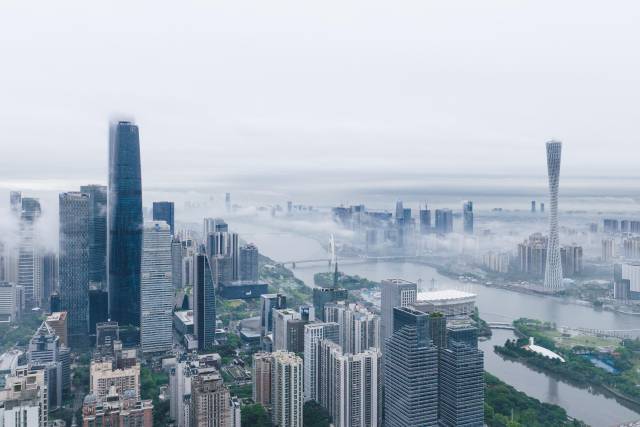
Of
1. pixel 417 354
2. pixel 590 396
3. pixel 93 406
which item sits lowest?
pixel 590 396

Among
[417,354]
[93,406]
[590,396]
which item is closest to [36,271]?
[93,406]

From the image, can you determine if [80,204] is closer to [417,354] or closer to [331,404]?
[331,404]

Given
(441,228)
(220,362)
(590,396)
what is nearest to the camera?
(590,396)

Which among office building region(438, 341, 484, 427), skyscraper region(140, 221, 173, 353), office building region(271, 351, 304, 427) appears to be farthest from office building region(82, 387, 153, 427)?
skyscraper region(140, 221, 173, 353)

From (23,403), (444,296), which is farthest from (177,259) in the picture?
(23,403)

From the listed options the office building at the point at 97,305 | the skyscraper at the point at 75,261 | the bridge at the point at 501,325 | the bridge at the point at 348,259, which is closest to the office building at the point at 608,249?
the bridge at the point at 501,325

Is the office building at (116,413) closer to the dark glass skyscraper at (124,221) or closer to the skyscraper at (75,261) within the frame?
the skyscraper at (75,261)
